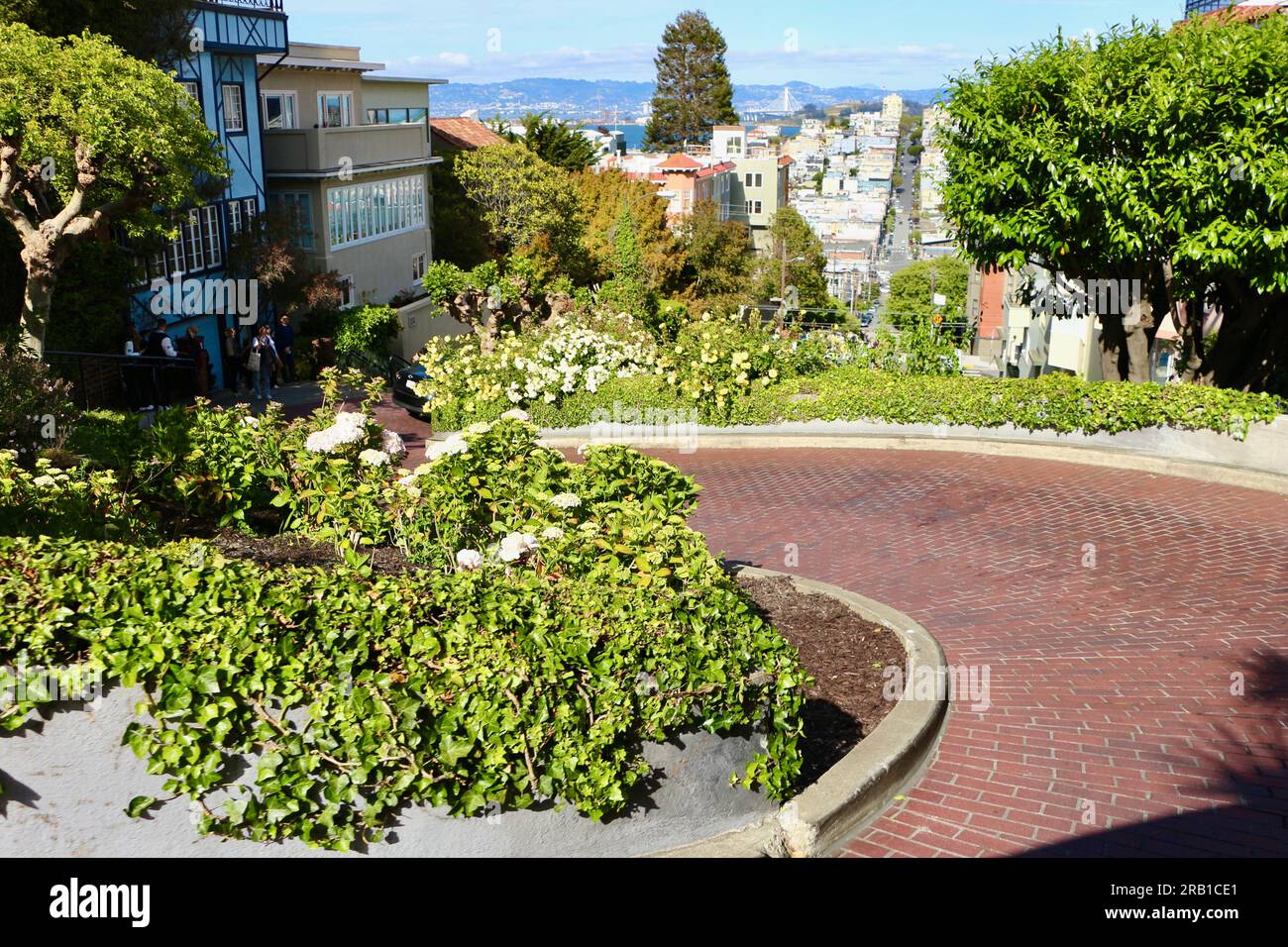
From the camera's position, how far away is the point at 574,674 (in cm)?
552

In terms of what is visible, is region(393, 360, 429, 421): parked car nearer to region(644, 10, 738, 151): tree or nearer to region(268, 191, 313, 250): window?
region(268, 191, 313, 250): window

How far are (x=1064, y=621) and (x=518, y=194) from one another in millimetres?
35301

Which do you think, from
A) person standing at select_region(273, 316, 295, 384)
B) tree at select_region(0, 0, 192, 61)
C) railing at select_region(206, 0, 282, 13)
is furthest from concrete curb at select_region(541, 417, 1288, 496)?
railing at select_region(206, 0, 282, 13)

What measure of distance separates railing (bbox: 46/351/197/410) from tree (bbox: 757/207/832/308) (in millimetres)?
61512

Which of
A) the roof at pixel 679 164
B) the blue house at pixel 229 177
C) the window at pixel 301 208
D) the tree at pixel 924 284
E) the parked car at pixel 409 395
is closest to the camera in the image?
the parked car at pixel 409 395

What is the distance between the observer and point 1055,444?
15.4m

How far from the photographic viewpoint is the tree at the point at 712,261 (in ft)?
190

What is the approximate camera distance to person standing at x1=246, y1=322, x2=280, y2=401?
22.7 meters

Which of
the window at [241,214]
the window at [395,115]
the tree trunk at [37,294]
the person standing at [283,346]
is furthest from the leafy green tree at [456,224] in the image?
the tree trunk at [37,294]

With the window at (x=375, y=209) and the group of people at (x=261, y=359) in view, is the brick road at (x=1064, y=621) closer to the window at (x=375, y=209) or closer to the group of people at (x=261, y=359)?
the group of people at (x=261, y=359)

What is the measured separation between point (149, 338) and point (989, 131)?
587 inches

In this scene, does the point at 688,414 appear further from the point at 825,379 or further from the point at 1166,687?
the point at 1166,687

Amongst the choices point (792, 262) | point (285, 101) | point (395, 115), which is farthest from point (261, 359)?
point (792, 262)

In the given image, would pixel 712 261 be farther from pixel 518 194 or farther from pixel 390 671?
pixel 390 671
